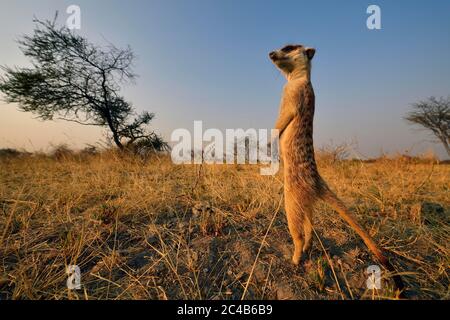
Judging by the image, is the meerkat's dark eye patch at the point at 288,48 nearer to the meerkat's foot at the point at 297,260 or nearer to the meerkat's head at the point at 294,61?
the meerkat's head at the point at 294,61

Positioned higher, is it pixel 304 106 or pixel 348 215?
pixel 304 106

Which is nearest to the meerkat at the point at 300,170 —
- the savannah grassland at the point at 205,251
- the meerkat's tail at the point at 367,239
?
the meerkat's tail at the point at 367,239

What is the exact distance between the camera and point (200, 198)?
3.14 metres

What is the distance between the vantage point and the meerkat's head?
7.26 ft

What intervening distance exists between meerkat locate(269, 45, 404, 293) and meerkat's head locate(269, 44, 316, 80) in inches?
6.2

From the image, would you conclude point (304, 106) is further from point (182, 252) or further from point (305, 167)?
point (182, 252)

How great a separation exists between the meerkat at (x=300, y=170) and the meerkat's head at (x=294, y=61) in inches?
6.2

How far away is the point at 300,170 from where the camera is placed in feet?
5.95

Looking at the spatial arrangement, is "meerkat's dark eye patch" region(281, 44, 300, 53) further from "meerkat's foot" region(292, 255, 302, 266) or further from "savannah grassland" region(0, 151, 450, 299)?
"meerkat's foot" region(292, 255, 302, 266)

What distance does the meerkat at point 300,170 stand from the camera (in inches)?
70.6

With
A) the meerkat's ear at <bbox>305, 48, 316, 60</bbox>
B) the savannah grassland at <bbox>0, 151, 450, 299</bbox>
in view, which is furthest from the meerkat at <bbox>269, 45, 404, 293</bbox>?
the meerkat's ear at <bbox>305, 48, 316, 60</bbox>

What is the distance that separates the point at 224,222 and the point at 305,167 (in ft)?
3.09
